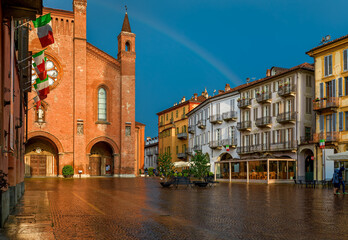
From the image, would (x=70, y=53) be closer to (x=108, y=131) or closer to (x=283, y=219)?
(x=108, y=131)

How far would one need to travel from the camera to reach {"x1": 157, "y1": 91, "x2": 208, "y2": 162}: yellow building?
73812 millimetres

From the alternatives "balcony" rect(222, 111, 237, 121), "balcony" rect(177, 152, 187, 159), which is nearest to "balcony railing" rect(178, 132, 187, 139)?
"balcony" rect(177, 152, 187, 159)

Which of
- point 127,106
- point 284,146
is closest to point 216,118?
point 127,106

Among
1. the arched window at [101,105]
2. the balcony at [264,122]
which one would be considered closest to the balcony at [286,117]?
the balcony at [264,122]

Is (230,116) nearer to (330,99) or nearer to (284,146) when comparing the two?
(284,146)

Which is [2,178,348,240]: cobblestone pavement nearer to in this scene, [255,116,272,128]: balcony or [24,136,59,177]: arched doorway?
[255,116,272,128]: balcony

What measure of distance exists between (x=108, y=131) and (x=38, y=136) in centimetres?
793

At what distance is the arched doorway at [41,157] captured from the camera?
46.9 m

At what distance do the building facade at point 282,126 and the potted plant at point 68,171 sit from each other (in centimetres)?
1839

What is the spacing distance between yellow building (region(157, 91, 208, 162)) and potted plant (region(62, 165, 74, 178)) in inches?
1083

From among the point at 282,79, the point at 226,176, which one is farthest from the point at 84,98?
the point at 282,79

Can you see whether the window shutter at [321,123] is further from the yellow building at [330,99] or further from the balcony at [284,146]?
the balcony at [284,146]

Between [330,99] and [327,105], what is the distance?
0.64 m

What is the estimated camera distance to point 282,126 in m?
43.7
